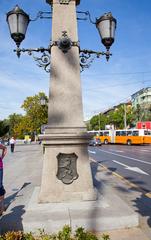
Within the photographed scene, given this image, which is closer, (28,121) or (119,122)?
(28,121)

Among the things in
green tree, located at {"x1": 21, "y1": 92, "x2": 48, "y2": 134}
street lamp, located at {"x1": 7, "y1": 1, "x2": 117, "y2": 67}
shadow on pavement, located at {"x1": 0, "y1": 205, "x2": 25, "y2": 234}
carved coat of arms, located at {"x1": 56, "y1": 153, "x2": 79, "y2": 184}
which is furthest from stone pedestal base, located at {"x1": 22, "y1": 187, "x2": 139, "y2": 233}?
green tree, located at {"x1": 21, "y1": 92, "x2": 48, "y2": 134}

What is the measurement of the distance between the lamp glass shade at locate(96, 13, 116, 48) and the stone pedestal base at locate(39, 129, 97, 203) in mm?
1989

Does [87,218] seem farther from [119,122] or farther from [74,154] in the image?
[119,122]

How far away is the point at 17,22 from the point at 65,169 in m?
2.90

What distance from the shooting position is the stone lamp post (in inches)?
207

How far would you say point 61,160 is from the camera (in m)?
5.32

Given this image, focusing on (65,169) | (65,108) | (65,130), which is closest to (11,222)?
(65,169)

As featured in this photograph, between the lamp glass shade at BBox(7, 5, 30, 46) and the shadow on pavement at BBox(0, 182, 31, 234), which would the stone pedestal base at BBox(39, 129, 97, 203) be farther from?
the lamp glass shade at BBox(7, 5, 30, 46)

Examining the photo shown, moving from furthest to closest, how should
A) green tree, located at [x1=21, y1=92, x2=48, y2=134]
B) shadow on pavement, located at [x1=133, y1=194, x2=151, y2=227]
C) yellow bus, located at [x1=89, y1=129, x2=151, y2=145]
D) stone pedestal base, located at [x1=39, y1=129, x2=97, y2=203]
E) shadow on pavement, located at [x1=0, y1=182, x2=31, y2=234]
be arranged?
green tree, located at [x1=21, y1=92, x2=48, y2=134]
yellow bus, located at [x1=89, y1=129, x2=151, y2=145]
shadow on pavement, located at [x1=133, y1=194, x2=151, y2=227]
stone pedestal base, located at [x1=39, y1=129, x2=97, y2=203]
shadow on pavement, located at [x1=0, y1=182, x2=31, y2=234]

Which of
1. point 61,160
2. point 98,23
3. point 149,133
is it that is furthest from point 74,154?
point 149,133

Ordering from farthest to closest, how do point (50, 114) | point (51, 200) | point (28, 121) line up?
point (28, 121)
point (50, 114)
point (51, 200)

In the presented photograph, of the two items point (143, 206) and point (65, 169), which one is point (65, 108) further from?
point (143, 206)

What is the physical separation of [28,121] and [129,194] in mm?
46941

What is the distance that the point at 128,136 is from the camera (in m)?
42.7
